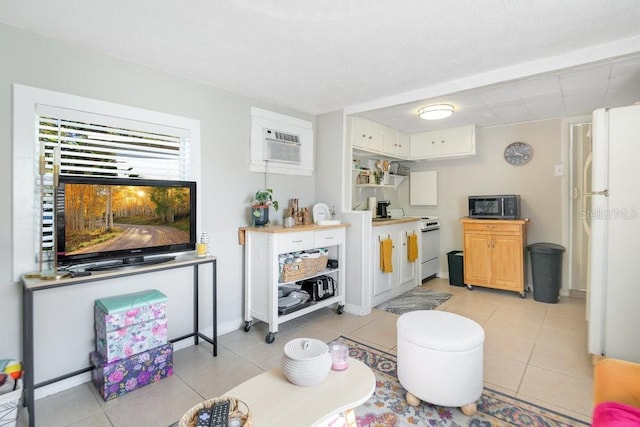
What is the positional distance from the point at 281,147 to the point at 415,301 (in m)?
2.45

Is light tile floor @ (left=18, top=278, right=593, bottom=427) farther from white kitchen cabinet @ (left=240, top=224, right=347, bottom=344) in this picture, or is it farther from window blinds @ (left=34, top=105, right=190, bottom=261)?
window blinds @ (left=34, top=105, right=190, bottom=261)

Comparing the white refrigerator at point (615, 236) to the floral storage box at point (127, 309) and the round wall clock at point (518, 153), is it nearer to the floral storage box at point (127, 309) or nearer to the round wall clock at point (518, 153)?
the round wall clock at point (518, 153)

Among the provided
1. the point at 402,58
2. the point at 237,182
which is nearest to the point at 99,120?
the point at 237,182

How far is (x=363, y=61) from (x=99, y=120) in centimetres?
199

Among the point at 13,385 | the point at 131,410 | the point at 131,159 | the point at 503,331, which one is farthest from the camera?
the point at 503,331

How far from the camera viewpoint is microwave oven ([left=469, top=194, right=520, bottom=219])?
407 cm

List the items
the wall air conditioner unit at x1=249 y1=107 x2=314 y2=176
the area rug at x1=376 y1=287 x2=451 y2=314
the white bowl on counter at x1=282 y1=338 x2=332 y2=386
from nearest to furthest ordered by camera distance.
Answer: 1. the white bowl on counter at x1=282 y1=338 x2=332 y2=386
2. the wall air conditioner unit at x1=249 y1=107 x2=314 y2=176
3. the area rug at x1=376 y1=287 x2=451 y2=314

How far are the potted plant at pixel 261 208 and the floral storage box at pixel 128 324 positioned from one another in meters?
1.09

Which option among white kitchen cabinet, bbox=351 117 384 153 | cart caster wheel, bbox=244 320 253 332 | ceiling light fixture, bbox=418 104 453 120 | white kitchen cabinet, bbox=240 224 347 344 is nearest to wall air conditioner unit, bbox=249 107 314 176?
white kitchen cabinet, bbox=351 117 384 153

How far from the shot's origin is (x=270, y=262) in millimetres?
2828

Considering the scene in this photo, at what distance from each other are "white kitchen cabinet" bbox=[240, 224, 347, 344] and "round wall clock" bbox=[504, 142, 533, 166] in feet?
9.26

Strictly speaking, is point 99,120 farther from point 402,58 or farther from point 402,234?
point 402,234

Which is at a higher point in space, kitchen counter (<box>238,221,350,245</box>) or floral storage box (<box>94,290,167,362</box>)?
kitchen counter (<box>238,221,350,245</box>)

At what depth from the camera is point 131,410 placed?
6.27ft
